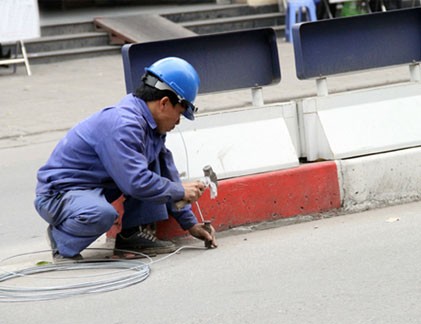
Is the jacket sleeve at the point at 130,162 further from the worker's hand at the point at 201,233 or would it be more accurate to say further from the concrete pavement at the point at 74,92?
the concrete pavement at the point at 74,92

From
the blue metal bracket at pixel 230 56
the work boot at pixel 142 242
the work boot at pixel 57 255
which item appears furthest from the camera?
the blue metal bracket at pixel 230 56

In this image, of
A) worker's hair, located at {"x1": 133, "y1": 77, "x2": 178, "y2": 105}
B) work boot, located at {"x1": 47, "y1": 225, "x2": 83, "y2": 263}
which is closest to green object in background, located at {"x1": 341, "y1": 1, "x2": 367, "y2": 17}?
worker's hair, located at {"x1": 133, "y1": 77, "x2": 178, "y2": 105}

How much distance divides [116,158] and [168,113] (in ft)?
1.36

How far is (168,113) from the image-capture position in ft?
19.0

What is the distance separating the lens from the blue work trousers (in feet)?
18.8

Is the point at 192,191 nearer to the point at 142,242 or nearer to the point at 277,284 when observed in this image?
the point at 142,242

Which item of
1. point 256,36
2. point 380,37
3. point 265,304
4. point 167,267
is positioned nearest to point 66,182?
point 167,267

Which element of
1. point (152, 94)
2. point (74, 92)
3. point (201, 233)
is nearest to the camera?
point (152, 94)

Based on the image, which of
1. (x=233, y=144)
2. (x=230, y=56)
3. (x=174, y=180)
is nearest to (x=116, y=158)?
(x=174, y=180)

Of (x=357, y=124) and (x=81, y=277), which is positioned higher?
(x=357, y=124)

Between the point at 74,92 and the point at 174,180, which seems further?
the point at 74,92

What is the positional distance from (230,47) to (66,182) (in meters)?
1.91

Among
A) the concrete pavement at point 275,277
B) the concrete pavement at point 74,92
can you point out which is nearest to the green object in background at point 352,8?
the concrete pavement at point 74,92

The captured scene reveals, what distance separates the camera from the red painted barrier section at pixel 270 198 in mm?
6570
